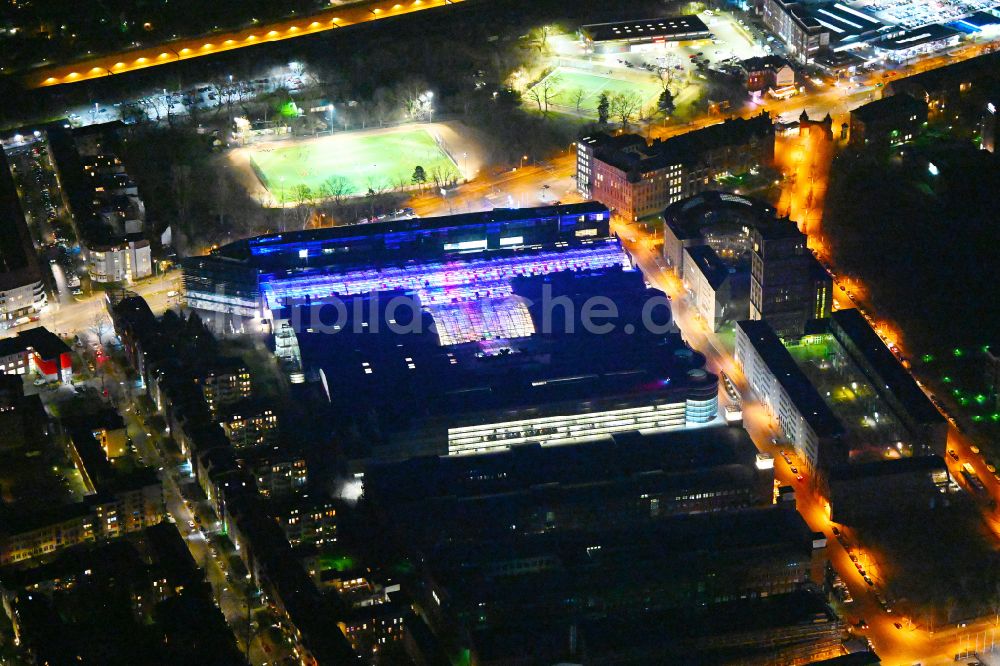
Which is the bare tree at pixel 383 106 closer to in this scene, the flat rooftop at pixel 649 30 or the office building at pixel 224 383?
the flat rooftop at pixel 649 30

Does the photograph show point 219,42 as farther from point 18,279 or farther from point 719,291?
point 719,291

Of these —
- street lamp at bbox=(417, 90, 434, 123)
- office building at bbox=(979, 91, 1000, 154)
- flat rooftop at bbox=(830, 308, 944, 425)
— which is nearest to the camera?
flat rooftop at bbox=(830, 308, 944, 425)

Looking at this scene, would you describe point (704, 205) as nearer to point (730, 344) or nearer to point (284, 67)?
point (730, 344)

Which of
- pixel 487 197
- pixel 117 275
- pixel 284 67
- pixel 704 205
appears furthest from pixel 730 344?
pixel 284 67

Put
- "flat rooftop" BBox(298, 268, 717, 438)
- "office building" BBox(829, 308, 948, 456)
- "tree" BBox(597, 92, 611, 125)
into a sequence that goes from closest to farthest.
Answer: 1. "office building" BBox(829, 308, 948, 456)
2. "flat rooftop" BBox(298, 268, 717, 438)
3. "tree" BBox(597, 92, 611, 125)

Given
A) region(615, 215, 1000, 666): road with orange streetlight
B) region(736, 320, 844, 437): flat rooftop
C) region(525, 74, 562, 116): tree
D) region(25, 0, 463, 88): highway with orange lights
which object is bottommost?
region(615, 215, 1000, 666): road with orange streetlight

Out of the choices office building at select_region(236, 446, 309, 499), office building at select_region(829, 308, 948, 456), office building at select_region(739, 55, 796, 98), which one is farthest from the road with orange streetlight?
office building at select_region(739, 55, 796, 98)

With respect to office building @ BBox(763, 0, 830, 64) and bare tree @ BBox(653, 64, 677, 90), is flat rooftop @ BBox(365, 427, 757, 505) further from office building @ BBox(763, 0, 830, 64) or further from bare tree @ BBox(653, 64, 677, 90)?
office building @ BBox(763, 0, 830, 64)

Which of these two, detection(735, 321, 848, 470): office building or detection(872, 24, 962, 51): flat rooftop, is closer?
detection(735, 321, 848, 470): office building

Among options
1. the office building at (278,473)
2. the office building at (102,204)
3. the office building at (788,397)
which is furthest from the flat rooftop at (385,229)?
the office building at (278,473)
